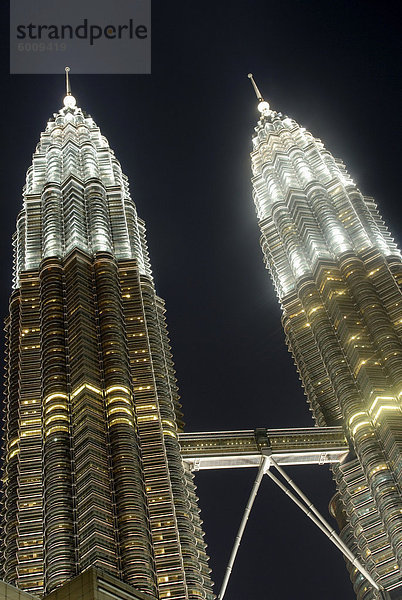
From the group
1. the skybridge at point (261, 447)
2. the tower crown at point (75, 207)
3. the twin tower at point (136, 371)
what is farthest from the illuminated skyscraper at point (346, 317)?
the tower crown at point (75, 207)

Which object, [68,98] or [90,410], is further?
[68,98]

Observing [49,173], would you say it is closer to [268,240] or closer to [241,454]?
[268,240]

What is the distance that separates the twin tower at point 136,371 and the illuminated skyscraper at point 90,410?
10cm

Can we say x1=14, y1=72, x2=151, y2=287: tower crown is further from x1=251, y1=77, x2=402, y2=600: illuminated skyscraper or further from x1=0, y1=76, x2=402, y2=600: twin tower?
x1=251, y1=77, x2=402, y2=600: illuminated skyscraper

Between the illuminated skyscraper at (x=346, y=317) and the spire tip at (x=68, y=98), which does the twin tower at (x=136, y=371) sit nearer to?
the illuminated skyscraper at (x=346, y=317)

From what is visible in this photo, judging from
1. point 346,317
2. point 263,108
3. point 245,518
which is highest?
point 263,108

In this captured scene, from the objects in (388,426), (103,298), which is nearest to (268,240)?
(103,298)

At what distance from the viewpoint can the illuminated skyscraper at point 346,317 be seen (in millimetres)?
57562

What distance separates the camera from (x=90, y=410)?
54531 mm

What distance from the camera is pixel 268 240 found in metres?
78.5

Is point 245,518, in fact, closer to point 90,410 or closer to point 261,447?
point 261,447

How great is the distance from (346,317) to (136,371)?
49.5 ft

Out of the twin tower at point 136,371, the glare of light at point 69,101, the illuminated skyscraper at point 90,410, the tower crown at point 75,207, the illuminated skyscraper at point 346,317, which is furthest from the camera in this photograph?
the glare of light at point 69,101

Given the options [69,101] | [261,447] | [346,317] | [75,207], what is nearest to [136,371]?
[261,447]
